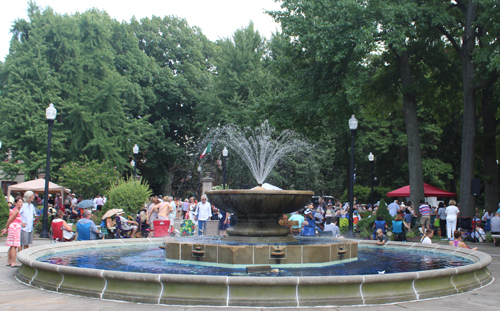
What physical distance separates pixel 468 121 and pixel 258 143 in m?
16.4

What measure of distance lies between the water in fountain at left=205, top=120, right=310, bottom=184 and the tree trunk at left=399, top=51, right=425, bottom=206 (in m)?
9.60

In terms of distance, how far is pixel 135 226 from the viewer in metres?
15.3

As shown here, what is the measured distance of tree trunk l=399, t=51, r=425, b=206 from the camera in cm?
2131

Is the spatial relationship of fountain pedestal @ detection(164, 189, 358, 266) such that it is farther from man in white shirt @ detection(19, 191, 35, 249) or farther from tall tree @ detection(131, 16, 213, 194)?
tall tree @ detection(131, 16, 213, 194)

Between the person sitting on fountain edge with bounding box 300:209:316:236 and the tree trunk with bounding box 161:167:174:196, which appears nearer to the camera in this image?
the person sitting on fountain edge with bounding box 300:209:316:236

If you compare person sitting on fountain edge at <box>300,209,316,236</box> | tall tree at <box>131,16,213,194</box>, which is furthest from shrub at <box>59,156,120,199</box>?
tall tree at <box>131,16,213,194</box>

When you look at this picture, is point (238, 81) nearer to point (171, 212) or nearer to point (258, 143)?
point (258, 143)

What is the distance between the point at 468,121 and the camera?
20594mm

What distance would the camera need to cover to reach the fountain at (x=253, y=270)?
6.27 meters


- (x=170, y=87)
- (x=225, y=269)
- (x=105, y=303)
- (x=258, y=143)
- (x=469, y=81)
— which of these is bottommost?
(x=105, y=303)

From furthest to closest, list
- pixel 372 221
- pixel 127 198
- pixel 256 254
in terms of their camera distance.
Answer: pixel 372 221
pixel 127 198
pixel 256 254

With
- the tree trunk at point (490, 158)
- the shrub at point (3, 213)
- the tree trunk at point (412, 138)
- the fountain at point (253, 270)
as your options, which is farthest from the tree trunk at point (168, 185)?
the fountain at point (253, 270)

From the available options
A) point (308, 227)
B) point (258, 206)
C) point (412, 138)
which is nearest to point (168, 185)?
point (412, 138)

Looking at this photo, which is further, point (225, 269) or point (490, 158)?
point (490, 158)
